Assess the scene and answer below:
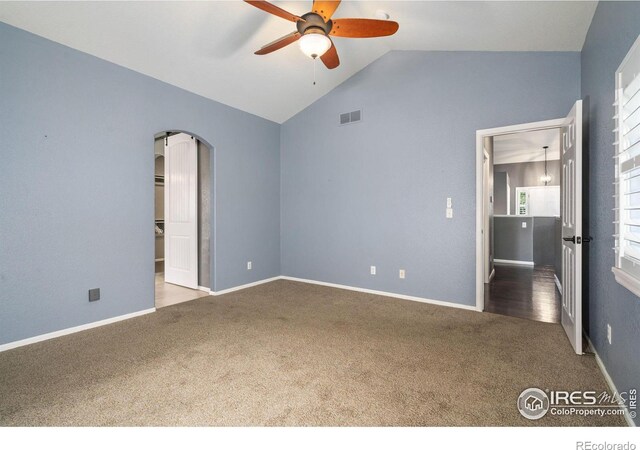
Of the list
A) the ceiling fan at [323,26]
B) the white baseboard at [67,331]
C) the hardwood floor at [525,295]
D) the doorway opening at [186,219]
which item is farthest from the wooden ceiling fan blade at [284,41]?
the hardwood floor at [525,295]

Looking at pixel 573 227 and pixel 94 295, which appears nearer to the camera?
pixel 573 227

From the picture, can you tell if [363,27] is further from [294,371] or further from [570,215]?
[294,371]

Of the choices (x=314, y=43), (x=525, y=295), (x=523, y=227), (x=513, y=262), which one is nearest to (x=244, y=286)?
(x=314, y=43)

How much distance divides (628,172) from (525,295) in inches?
122

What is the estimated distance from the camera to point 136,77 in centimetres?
346

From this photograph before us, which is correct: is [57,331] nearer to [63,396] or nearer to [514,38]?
[63,396]

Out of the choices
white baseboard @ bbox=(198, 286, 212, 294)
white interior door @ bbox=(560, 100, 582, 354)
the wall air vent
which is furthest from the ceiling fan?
white baseboard @ bbox=(198, 286, 212, 294)

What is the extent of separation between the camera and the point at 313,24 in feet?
7.75

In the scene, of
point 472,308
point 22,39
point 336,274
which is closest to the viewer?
point 22,39

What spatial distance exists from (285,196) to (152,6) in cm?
317

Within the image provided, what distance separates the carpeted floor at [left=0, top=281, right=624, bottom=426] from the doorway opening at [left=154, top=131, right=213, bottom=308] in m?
1.18

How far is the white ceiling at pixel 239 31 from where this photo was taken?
2670 mm

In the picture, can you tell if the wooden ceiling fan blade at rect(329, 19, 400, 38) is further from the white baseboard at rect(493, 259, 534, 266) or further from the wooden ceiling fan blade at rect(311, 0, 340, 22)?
the white baseboard at rect(493, 259, 534, 266)
